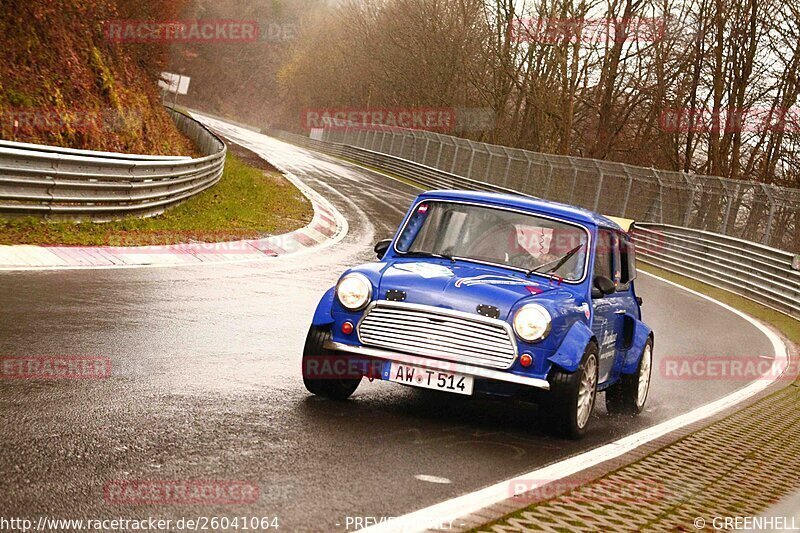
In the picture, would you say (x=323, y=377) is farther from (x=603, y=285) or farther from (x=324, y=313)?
(x=603, y=285)

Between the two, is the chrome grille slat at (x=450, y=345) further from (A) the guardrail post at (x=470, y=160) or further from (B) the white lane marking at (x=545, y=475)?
(A) the guardrail post at (x=470, y=160)

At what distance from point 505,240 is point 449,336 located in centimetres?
148

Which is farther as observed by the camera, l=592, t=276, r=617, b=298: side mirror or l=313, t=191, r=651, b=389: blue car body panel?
l=592, t=276, r=617, b=298: side mirror

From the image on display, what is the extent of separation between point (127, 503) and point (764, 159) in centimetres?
4257

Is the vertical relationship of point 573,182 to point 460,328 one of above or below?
above

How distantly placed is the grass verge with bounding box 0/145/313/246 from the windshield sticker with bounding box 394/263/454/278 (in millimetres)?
7519

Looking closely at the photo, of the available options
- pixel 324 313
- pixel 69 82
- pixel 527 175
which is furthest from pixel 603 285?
pixel 527 175

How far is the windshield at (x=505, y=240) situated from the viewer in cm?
833

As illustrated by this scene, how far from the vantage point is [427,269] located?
25.8ft

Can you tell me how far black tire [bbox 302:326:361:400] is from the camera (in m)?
7.49

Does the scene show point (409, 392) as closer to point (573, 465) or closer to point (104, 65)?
point (573, 465)

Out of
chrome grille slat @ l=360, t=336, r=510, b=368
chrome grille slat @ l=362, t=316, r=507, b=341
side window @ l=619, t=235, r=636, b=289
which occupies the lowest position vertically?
chrome grille slat @ l=360, t=336, r=510, b=368

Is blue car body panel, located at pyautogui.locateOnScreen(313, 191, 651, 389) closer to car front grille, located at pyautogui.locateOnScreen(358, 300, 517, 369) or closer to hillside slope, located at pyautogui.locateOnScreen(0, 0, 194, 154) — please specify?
car front grille, located at pyautogui.locateOnScreen(358, 300, 517, 369)

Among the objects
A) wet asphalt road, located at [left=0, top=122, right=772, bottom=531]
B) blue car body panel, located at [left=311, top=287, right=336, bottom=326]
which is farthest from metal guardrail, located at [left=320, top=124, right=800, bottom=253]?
blue car body panel, located at [left=311, top=287, right=336, bottom=326]
